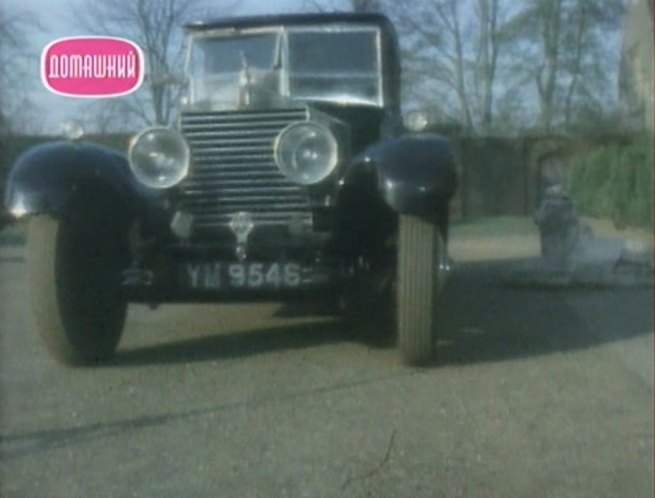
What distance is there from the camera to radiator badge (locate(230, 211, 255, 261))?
8.68m

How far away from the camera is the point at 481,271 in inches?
372

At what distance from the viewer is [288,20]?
6.98 metres

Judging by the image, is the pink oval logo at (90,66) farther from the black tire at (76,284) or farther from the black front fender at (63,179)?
the black tire at (76,284)

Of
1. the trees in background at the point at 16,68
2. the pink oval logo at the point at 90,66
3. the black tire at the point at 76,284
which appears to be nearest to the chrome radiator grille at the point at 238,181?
the black tire at the point at 76,284

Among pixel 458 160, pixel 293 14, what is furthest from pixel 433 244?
pixel 293 14

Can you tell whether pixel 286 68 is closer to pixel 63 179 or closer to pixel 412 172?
pixel 412 172

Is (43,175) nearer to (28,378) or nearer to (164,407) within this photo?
(28,378)

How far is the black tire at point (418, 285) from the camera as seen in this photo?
332 inches

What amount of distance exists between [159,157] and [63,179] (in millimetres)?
566

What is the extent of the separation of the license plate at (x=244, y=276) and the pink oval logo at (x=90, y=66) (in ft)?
7.99

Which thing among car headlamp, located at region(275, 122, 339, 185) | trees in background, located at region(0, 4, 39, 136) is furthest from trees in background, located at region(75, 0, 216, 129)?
car headlamp, located at region(275, 122, 339, 185)

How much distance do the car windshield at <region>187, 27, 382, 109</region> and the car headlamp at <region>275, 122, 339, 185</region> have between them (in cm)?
25

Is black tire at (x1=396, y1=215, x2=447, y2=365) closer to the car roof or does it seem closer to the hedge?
the hedge

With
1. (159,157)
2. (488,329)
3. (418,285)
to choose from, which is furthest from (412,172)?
(488,329)
